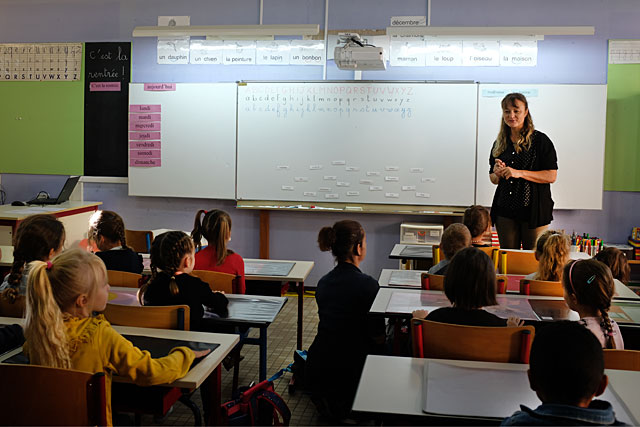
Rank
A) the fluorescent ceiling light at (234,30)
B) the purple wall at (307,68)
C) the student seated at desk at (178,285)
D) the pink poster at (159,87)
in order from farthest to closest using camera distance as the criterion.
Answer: the pink poster at (159,87)
the purple wall at (307,68)
the fluorescent ceiling light at (234,30)
the student seated at desk at (178,285)

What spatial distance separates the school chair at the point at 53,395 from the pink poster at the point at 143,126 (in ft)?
16.9

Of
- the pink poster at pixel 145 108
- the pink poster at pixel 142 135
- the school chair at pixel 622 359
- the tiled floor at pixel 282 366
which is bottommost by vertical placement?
the tiled floor at pixel 282 366

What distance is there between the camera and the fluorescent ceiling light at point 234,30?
5449 mm

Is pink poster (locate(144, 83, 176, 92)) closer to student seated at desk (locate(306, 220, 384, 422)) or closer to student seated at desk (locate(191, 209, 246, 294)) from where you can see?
student seated at desk (locate(191, 209, 246, 294))

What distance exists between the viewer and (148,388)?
84.7 inches

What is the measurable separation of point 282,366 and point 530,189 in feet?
6.78

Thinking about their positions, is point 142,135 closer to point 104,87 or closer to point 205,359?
point 104,87

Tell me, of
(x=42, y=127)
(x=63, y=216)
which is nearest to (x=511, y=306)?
(x=63, y=216)

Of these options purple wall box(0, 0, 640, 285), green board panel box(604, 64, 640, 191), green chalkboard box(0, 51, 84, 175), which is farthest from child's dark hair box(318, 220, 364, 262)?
green chalkboard box(0, 51, 84, 175)

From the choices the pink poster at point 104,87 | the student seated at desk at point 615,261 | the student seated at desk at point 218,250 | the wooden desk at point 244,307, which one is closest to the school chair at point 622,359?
the wooden desk at point 244,307

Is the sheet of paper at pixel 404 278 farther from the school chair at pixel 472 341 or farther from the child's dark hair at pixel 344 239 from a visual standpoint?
the school chair at pixel 472 341

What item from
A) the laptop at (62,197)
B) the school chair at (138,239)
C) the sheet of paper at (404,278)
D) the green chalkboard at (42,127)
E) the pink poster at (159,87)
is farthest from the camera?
the green chalkboard at (42,127)

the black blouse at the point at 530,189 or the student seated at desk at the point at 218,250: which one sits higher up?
the black blouse at the point at 530,189

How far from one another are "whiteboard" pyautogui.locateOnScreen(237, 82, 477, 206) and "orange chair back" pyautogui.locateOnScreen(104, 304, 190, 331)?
3.99 metres
